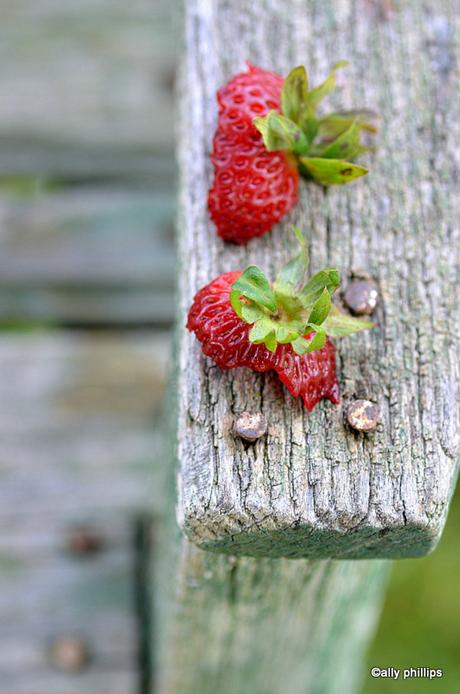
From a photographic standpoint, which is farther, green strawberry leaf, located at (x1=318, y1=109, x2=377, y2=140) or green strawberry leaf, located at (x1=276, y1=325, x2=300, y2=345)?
green strawberry leaf, located at (x1=318, y1=109, x2=377, y2=140)

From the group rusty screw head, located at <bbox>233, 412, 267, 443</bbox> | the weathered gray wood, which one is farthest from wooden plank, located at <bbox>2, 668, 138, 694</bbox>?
rusty screw head, located at <bbox>233, 412, 267, 443</bbox>

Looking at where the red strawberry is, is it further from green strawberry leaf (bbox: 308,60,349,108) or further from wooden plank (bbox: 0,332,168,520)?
wooden plank (bbox: 0,332,168,520)

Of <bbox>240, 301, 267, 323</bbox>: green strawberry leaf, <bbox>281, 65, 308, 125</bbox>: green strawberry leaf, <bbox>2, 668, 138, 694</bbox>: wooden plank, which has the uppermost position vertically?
<bbox>281, 65, 308, 125</bbox>: green strawberry leaf

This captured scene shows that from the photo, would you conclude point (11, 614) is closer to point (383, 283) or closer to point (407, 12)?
point (383, 283)

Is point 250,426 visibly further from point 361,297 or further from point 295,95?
point 295,95

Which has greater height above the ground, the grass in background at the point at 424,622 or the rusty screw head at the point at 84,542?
the rusty screw head at the point at 84,542

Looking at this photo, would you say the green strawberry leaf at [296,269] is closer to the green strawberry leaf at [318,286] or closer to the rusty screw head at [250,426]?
the green strawberry leaf at [318,286]

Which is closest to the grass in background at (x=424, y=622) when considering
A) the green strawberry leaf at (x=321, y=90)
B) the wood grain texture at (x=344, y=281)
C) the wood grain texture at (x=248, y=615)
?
the wood grain texture at (x=248, y=615)
